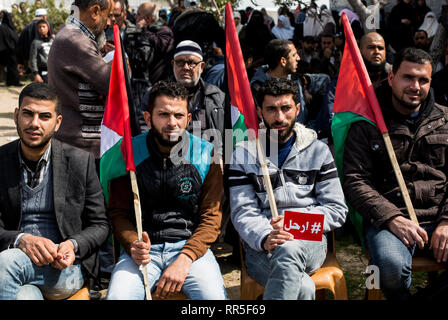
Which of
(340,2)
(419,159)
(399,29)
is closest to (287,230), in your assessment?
(419,159)

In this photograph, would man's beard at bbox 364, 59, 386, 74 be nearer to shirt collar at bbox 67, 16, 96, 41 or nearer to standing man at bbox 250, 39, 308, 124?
standing man at bbox 250, 39, 308, 124

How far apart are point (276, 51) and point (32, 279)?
3.20 m

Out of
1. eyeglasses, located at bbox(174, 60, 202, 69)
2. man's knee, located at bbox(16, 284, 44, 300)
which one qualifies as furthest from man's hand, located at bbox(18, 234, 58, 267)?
eyeglasses, located at bbox(174, 60, 202, 69)

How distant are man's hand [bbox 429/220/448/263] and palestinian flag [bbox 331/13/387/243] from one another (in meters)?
0.52

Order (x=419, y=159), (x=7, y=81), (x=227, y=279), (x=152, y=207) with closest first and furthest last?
(x=152, y=207) < (x=419, y=159) < (x=227, y=279) < (x=7, y=81)

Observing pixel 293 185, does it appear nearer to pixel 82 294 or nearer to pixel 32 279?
pixel 82 294

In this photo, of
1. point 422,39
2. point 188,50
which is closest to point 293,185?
point 188,50

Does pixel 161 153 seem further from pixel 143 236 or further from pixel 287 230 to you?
pixel 287 230

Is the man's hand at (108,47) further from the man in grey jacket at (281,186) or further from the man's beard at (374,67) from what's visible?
the man's beard at (374,67)

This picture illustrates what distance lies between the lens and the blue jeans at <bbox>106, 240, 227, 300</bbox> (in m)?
2.94

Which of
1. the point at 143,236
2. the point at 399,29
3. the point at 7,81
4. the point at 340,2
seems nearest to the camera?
the point at 143,236

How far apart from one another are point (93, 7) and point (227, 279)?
2400 mm

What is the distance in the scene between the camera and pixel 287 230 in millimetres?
3123

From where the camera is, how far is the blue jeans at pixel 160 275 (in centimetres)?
294
